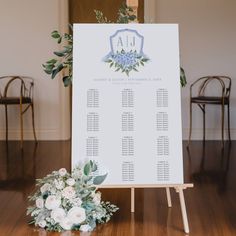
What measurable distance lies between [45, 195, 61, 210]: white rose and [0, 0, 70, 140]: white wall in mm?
3075

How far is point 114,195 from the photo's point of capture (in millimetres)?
3422

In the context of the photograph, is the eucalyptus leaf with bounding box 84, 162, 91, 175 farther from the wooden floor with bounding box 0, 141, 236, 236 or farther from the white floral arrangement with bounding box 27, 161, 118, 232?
the wooden floor with bounding box 0, 141, 236, 236

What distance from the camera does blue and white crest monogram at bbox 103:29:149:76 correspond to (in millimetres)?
2646

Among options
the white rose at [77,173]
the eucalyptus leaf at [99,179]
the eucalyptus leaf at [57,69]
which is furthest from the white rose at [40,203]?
the eucalyptus leaf at [57,69]

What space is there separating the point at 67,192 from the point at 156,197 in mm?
947

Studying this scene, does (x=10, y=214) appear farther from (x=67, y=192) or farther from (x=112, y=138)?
(x=112, y=138)

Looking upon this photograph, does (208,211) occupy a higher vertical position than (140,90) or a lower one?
lower

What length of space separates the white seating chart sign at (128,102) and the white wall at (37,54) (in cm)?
303

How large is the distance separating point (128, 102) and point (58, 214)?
2.52ft

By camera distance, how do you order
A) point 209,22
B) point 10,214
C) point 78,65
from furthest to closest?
1. point 209,22
2. point 10,214
3. point 78,65

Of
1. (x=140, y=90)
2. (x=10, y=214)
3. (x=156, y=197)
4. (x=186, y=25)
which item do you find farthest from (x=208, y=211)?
(x=186, y=25)

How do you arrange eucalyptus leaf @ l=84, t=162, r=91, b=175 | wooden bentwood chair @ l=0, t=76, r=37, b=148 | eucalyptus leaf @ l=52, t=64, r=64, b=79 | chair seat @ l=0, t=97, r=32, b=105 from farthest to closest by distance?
wooden bentwood chair @ l=0, t=76, r=37, b=148 < chair seat @ l=0, t=97, r=32, b=105 < eucalyptus leaf @ l=52, t=64, r=64, b=79 < eucalyptus leaf @ l=84, t=162, r=91, b=175

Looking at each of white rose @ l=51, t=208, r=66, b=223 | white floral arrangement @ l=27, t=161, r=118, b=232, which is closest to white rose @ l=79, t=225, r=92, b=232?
white floral arrangement @ l=27, t=161, r=118, b=232

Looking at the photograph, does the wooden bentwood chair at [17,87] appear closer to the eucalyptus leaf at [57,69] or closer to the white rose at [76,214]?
the eucalyptus leaf at [57,69]
